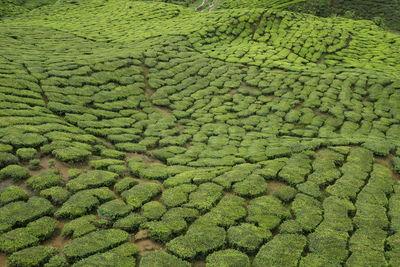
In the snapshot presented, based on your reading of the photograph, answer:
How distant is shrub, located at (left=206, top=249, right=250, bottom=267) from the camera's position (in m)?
9.23

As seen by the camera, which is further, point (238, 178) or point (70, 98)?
point (70, 98)

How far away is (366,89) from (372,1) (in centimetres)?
5669

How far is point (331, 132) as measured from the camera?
18.6m

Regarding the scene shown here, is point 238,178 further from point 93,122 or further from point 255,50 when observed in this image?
point 255,50

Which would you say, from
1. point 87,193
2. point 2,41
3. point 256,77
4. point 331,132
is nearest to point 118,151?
point 87,193

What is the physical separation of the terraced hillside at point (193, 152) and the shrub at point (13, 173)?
0.28 ft

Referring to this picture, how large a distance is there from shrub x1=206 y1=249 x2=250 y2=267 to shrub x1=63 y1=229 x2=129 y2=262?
2.99 metres

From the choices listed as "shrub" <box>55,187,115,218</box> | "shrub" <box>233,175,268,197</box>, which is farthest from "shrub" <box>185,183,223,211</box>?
"shrub" <box>55,187,115,218</box>

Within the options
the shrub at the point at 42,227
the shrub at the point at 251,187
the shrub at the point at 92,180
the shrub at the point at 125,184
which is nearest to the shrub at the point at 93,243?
the shrub at the point at 42,227

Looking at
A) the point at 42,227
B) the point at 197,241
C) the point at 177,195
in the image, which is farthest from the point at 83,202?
the point at 197,241

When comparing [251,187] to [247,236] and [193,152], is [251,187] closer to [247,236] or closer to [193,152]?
[247,236]

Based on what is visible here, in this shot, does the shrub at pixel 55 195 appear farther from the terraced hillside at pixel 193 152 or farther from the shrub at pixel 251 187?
the shrub at pixel 251 187

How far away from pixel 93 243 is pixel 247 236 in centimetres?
529

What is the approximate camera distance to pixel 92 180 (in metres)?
12.0
